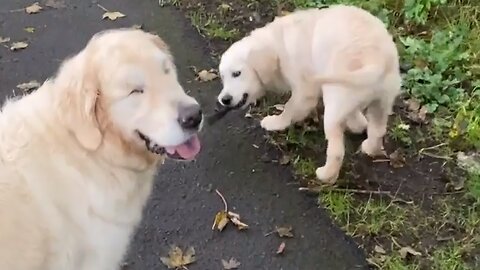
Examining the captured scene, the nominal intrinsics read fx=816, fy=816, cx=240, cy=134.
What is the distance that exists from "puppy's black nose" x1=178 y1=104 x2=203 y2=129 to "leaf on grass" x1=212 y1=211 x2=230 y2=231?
110 centimetres

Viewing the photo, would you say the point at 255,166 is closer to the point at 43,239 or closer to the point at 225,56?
the point at 225,56

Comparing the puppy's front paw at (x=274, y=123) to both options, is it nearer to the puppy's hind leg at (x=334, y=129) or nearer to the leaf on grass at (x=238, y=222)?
the puppy's hind leg at (x=334, y=129)

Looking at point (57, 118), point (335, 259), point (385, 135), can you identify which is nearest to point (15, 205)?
point (57, 118)

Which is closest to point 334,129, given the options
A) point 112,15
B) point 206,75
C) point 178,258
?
point 178,258

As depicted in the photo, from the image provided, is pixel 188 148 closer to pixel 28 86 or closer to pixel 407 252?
pixel 407 252

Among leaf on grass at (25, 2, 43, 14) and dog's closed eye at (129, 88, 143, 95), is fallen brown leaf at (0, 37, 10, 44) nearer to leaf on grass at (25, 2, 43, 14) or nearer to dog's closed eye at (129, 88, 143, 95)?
leaf on grass at (25, 2, 43, 14)

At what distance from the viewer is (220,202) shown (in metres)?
4.11

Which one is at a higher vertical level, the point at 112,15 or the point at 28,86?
the point at 28,86

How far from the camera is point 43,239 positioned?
2.77m

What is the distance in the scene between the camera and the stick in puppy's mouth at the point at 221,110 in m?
4.45

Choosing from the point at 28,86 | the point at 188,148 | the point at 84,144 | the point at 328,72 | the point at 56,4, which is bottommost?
the point at 56,4

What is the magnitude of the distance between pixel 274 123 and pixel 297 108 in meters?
0.22

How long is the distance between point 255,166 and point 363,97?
80cm

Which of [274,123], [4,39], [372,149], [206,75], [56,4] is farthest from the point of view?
[56,4]
